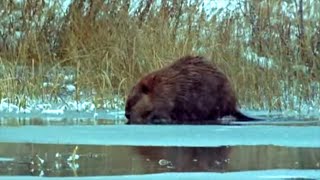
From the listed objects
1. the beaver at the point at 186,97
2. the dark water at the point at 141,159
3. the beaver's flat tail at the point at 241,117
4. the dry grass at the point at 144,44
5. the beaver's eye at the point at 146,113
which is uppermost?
the dry grass at the point at 144,44

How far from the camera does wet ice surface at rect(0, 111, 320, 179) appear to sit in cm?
446

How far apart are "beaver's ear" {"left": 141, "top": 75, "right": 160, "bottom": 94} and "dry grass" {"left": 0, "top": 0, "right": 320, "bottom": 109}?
1.35 meters

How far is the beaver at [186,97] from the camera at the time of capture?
7.85 meters

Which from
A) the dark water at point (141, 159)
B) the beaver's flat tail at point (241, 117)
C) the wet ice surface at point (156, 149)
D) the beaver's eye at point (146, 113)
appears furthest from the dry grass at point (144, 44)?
the dark water at point (141, 159)

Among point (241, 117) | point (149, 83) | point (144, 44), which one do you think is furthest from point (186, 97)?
point (144, 44)

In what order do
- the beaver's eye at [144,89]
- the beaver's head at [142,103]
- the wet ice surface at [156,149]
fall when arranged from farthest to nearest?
the beaver's eye at [144,89]
the beaver's head at [142,103]
the wet ice surface at [156,149]

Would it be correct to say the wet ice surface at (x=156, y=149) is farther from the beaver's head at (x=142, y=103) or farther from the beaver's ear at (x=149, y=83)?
the beaver's ear at (x=149, y=83)

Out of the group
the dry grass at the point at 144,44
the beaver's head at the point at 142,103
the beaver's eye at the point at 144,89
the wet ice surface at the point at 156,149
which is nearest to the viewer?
the wet ice surface at the point at 156,149

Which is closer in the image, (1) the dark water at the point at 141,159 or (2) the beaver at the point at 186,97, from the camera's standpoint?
(1) the dark water at the point at 141,159

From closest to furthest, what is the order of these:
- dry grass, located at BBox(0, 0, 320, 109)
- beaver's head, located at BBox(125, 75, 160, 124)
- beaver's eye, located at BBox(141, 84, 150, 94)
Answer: beaver's head, located at BBox(125, 75, 160, 124)
beaver's eye, located at BBox(141, 84, 150, 94)
dry grass, located at BBox(0, 0, 320, 109)

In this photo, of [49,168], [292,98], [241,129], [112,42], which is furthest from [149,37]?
[49,168]

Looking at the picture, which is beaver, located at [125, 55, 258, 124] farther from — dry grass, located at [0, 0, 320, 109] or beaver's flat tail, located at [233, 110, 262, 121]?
dry grass, located at [0, 0, 320, 109]

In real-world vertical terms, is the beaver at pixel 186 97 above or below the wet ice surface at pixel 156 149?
above

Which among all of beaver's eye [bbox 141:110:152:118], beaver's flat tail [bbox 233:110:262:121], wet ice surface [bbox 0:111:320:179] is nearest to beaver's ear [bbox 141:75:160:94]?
beaver's eye [bbox 141:110:152:118]
